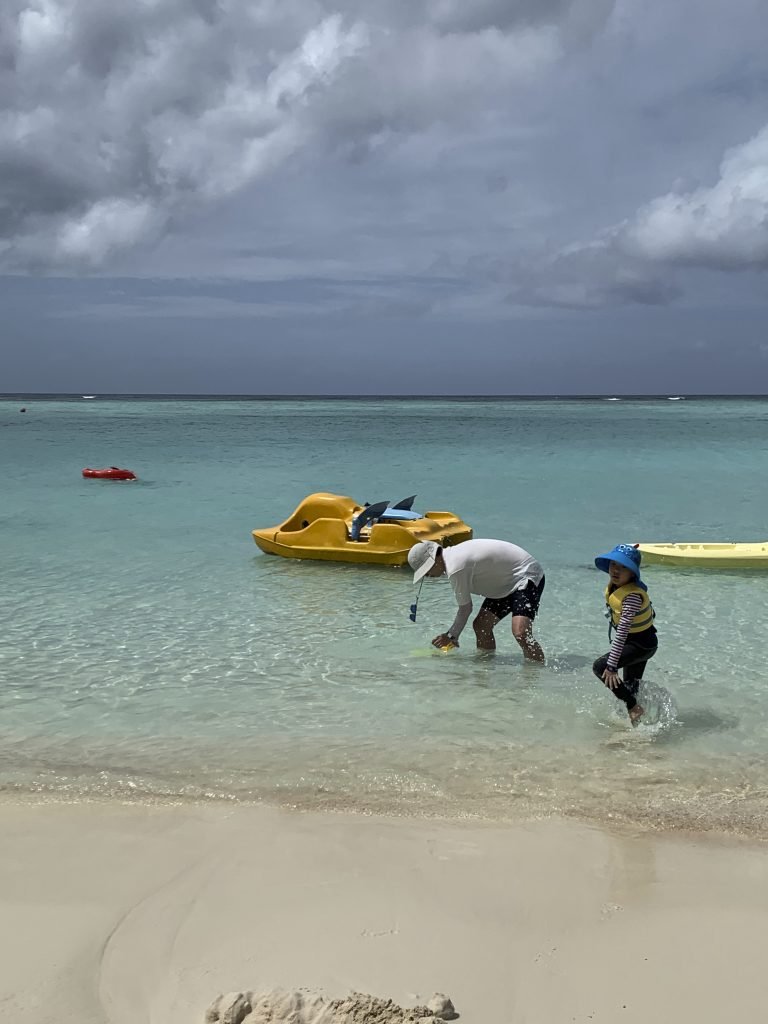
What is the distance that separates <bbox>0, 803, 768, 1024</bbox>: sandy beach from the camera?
299 centimetres

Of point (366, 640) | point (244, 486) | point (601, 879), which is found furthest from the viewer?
point (244, 486)

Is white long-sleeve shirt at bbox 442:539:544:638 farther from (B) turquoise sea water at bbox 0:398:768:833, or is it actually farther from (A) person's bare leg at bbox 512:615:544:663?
(B) turquoise sea water at bbox 0:398:768:833

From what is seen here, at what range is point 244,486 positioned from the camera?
21750mm

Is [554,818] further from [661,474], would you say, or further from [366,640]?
[661,474]

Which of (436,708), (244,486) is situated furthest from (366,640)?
(244,486)

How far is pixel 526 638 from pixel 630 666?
1.31 metres

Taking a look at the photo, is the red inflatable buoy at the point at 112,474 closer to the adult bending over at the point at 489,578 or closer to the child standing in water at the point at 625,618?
the adult bending over at the point at 489,578

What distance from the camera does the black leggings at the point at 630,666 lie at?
5.39 meters

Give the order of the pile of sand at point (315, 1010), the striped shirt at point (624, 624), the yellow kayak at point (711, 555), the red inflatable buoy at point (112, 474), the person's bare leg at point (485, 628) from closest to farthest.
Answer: the pile of sand at point (315, 1010)
the striped shirt at point (624, 624)
the person's bare leg at point (485, 628)
the yellow kayak at point (711, 555)
the red inflatable buoy at point (112, 474)

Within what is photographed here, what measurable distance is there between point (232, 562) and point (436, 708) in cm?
603

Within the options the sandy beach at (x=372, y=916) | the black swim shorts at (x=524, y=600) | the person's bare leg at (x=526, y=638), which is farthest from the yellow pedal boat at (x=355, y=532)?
the sandy beach at (x=372, y=916)

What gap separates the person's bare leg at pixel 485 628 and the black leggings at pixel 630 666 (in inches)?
60.8

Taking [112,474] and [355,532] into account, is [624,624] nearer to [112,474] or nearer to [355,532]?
[355,532]

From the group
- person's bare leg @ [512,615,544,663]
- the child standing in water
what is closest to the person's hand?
the child standing in water
